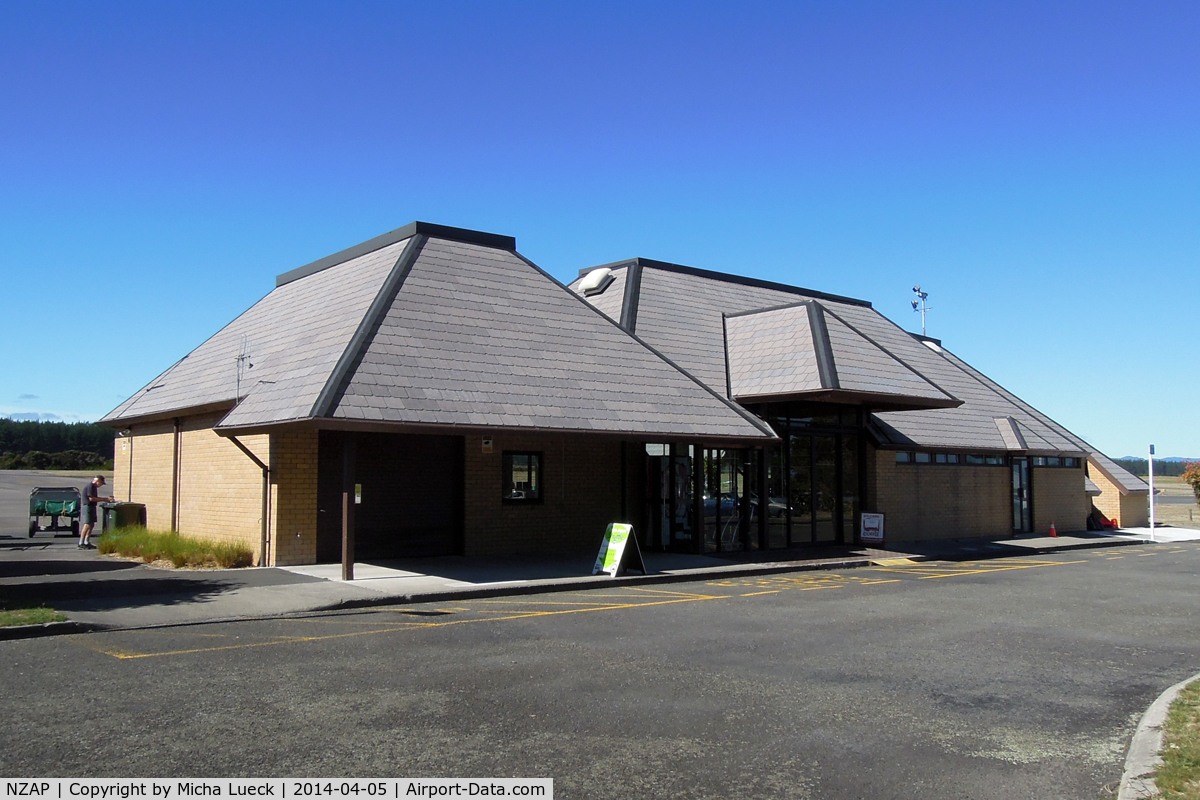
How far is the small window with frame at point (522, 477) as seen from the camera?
20.5m

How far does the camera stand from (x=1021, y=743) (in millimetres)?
6969

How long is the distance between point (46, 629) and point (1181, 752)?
10.7 meters

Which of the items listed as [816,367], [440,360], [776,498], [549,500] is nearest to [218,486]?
[440,360]

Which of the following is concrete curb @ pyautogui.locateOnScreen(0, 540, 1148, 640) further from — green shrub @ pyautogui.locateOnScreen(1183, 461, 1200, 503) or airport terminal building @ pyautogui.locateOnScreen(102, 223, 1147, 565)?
green shrub @ pyautogui.locateOnScreen(1183, 461, 1200, 503)

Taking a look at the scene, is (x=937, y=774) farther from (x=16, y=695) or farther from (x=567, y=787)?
(x=16, y=695)

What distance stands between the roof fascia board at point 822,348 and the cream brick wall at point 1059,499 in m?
12.7

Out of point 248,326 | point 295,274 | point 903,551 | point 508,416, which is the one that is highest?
point 295,274

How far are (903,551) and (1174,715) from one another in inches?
663

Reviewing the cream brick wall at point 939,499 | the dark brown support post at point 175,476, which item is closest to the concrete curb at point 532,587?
the cream brick wall at point 939,499

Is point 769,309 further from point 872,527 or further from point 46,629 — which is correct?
point 46,629

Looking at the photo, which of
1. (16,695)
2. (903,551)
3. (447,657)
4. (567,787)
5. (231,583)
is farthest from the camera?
(903,551)

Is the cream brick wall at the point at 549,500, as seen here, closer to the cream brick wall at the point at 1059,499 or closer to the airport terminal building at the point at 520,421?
the airport terminal building at the point at 520,421

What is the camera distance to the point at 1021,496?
31531mm

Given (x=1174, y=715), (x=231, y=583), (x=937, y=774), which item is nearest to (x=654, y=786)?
(x=937, y=774)
